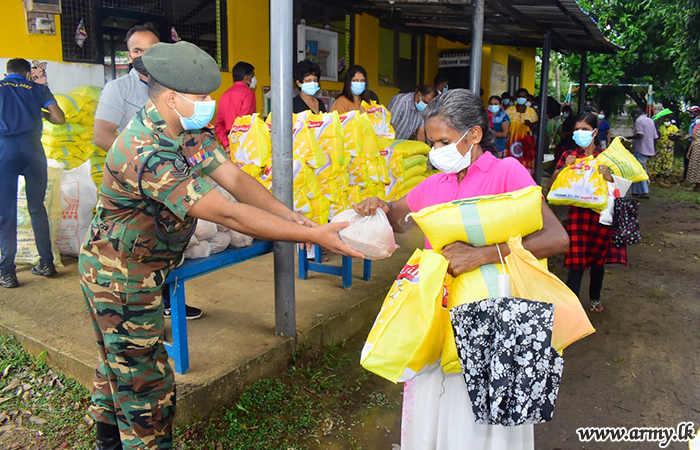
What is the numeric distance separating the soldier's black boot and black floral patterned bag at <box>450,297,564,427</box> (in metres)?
1.61

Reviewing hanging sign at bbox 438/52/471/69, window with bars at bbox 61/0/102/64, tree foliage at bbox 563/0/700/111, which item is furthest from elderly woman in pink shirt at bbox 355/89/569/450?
tree foliage at bbox 563/0/700/111

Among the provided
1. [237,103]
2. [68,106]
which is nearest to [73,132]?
[68,106]

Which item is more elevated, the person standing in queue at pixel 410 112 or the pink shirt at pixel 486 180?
the person standing in queue at pixel 410 112

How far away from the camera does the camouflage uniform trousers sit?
210 centimetres

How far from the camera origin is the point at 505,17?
8211 millimetres

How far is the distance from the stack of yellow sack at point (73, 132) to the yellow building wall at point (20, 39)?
17.0 inches

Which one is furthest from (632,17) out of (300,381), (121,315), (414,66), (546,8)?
(121,315)

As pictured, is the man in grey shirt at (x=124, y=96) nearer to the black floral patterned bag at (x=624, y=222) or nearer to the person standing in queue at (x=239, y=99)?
the person standing in queue at (x=239, y=99)

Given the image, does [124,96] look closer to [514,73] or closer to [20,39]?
[20,39]

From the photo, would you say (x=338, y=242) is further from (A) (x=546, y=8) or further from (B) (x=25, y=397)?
(A) (x=546, y=8)

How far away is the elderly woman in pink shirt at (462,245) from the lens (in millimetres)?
1851

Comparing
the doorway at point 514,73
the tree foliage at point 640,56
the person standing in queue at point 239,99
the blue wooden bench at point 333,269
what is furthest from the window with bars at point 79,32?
the tree foliage at point 640,56

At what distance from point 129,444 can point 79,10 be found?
4.78 metres

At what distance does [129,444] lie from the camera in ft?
7.16
